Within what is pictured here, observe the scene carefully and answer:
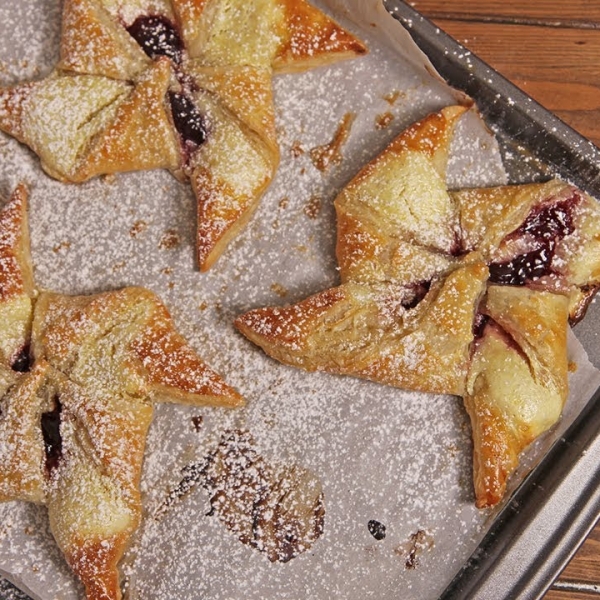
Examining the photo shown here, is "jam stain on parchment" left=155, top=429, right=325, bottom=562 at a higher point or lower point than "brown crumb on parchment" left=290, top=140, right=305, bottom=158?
lower

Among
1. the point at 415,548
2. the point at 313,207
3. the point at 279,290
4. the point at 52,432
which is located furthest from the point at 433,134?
the point at 52,432

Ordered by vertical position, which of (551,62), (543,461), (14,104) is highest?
(551,62)

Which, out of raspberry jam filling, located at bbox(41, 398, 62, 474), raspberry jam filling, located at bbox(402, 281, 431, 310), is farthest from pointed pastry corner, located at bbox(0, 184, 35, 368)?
raspberry jam filling, located at bbox(402, 281, 431, 310)

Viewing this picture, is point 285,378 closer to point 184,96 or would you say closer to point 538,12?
point 184,96

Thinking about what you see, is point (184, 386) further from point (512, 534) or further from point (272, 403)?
point (512, 534)

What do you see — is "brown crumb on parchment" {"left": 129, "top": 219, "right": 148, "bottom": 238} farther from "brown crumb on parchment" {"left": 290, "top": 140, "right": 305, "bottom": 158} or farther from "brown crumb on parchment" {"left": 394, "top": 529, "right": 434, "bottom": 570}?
"brown crumb on parchment" {"left": 394, "top": 529, "right": 434, "bottom": 570}

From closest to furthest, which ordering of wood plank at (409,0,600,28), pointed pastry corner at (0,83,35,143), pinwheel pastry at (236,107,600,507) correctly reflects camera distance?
pinwheel pastry at (236,107,600,507) → pointed pastry corner at (0,83,35,143) → wood plank at (409,0,600,28)

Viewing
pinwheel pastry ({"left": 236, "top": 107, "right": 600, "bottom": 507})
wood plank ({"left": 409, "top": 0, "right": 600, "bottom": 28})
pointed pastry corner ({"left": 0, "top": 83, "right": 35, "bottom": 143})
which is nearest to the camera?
pinwheel pastry ({"left": 236, "top": 107, "right": 600, "bottom": 507})

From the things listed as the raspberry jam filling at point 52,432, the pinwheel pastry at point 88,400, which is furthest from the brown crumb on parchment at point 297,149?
the raspberry jam filling at point 52,432
